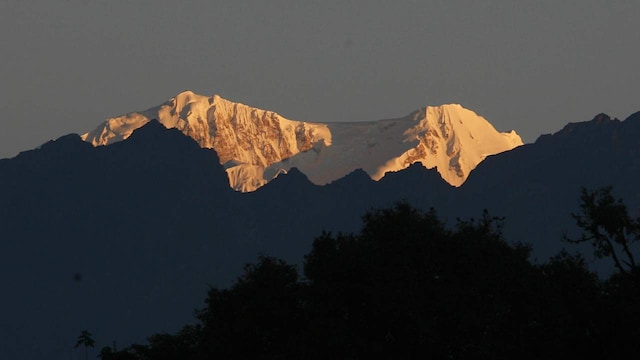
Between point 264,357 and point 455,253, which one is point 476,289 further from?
point 264,357

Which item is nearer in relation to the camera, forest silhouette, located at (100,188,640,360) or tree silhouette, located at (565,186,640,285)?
forest silhouette, located at (100,188,640,360)

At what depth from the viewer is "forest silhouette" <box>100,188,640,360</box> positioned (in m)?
97.6

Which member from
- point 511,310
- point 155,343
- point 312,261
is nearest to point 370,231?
point 312,261

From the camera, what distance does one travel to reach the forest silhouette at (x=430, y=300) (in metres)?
97.6

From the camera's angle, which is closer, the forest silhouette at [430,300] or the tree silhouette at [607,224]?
the forest silhouette at [430,300]

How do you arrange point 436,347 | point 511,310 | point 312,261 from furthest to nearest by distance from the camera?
point 312,261 → point 436,347 → point 511,310

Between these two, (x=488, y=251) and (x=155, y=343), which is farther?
(x=155, y=343)

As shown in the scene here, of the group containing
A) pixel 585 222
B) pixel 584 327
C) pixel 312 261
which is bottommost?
pixel 584 327

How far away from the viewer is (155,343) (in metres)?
159

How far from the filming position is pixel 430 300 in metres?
115

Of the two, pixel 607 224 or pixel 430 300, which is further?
pixel 430 300

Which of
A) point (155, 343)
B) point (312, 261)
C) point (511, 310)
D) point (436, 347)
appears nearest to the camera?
point (511, 310)

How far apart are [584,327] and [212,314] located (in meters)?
35.6

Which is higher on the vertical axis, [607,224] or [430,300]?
[430,300]
